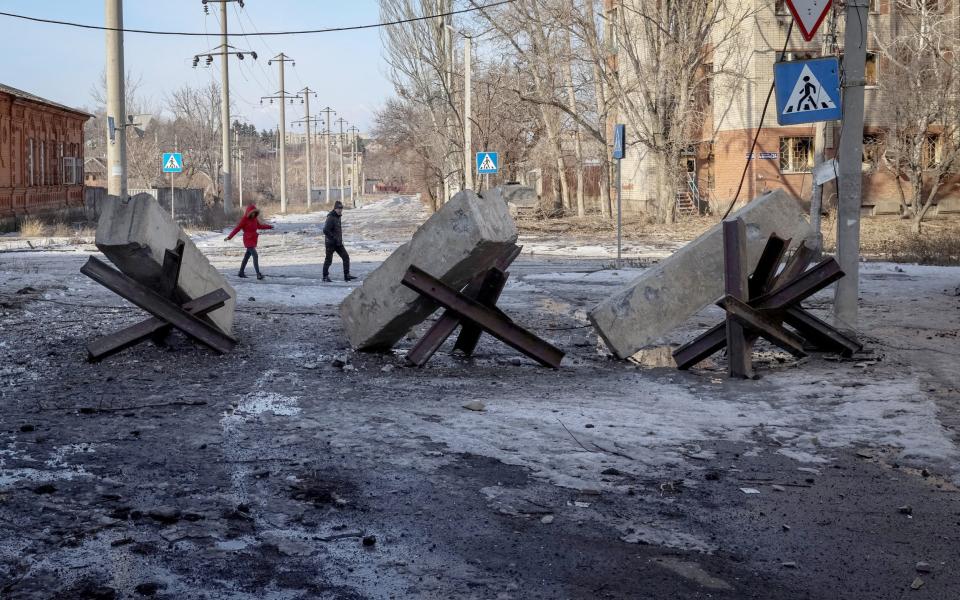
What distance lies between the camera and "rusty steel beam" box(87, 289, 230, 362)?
29.3ft

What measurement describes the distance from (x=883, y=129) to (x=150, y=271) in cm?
3568

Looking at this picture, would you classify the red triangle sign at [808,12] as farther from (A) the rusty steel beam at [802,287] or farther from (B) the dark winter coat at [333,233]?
(B) the dark winter coat at [333,233]

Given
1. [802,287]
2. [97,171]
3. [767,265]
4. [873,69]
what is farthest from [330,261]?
[97,171]

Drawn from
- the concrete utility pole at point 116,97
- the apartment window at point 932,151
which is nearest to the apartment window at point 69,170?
the concrete utility pole at point 116,97

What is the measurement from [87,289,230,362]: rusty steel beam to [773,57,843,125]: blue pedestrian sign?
577 cm

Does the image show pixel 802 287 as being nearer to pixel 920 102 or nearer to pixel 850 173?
pixel 850 173

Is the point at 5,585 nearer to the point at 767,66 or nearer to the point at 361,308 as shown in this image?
the point at 361,308

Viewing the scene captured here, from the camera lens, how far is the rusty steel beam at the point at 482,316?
8453 millimetres

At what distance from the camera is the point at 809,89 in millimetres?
9414

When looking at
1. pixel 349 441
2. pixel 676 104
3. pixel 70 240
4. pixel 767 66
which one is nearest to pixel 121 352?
pixel 349 441

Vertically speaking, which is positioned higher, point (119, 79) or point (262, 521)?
point (119, 79)

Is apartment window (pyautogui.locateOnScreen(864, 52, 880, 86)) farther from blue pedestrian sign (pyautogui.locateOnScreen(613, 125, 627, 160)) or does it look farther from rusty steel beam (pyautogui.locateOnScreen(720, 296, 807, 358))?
rusty steel beam (pyautogui.locateOnScreen(720, 296, 807, 358))

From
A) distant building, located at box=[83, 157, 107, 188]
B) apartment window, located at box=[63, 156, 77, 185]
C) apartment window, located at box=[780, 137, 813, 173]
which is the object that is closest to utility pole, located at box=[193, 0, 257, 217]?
apartment window, located at box=[63, 156, 77, 185]

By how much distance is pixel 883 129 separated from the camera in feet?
127
